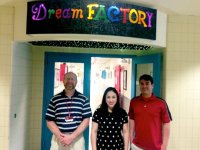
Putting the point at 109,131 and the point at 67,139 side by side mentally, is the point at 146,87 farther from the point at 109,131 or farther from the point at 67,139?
the point at 67,139

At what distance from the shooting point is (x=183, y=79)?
151 inches

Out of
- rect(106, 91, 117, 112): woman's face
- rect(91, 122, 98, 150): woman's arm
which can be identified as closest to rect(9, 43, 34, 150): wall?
rect(91, 122, 98, 150): woman's arm

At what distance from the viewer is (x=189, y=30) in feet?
12.6

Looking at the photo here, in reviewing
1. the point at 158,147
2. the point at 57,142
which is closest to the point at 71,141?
the point at 57,142

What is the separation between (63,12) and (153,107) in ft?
4.82

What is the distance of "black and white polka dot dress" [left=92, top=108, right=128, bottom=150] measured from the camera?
9.76 feet

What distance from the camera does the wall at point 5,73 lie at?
3516mm

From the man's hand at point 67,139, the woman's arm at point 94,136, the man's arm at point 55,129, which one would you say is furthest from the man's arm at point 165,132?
the man's arm at point 55,129

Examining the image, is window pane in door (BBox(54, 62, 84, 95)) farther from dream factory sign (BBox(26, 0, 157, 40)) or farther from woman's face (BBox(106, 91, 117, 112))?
woman's face (BBox(106, 91, 117, 112))

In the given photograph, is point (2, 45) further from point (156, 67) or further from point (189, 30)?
point (189, 30)

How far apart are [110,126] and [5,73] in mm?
1519

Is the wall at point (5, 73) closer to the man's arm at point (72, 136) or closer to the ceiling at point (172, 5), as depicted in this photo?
the ceiling at point (172, 5)

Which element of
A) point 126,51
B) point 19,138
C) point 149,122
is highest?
point 126,51

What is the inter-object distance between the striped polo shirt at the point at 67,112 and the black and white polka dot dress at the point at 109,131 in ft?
0.96
